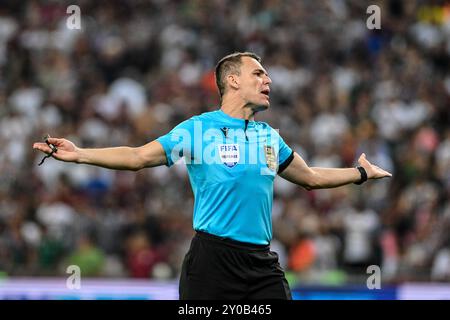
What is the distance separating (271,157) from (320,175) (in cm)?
62

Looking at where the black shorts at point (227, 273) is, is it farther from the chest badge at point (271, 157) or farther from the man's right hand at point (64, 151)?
the man's right hand at point (64, 151)

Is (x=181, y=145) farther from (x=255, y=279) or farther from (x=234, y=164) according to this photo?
(x=255, y=279)

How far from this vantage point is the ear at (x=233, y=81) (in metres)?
7.09

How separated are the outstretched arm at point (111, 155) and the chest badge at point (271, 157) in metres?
0.67

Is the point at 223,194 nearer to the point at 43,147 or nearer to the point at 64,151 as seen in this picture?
the point at 64,151

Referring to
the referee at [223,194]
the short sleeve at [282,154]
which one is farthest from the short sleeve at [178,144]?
the short sleeve at [282,154]

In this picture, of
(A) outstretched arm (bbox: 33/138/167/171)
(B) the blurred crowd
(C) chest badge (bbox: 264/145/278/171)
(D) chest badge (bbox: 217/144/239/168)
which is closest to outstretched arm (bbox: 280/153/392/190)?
(C) chest badge (bbox: 264/145/278/171)

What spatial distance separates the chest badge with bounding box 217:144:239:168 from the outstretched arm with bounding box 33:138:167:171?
37 cm

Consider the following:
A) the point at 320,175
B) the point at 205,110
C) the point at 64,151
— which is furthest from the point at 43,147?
the point at 205,110

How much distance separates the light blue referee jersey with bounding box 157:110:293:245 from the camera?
260 inches

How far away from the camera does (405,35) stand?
16.3m

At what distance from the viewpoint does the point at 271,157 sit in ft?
22.5

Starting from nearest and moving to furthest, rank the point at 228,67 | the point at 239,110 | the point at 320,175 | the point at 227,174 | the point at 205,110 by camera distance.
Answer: the point at 227,174
the point at 239,110
the point at 228,67
the point at 320,175
the point at 205,110

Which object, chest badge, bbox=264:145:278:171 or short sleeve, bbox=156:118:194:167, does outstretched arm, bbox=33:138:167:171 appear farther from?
chest badge, bbox=264:145:278:171
